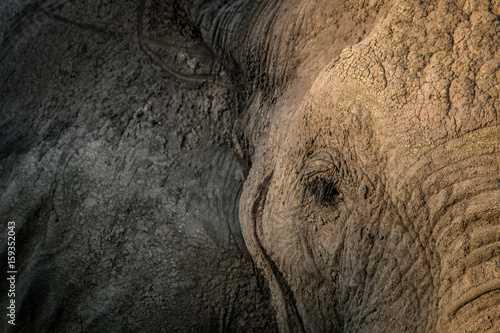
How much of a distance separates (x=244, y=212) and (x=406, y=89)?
569 millimetres

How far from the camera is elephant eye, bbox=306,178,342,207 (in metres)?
1.16

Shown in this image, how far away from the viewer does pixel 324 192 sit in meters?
1.17

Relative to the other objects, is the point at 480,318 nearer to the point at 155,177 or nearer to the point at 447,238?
the point at 447,238

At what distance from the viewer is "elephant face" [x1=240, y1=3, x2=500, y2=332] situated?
911 mm

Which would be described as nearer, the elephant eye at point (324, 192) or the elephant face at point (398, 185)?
the elephant face at point (398, 185)

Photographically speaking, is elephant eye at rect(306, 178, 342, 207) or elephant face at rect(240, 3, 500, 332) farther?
elephant eye at rect(306, 178, 342, 207)

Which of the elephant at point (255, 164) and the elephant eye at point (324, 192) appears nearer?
the elephant at point (255, 164)

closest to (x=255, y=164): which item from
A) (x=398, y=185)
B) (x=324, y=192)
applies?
(x=324, y=192)

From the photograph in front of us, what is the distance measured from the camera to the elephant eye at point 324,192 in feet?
3.81

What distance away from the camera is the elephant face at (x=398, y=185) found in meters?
0.91

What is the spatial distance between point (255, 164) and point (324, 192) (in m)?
0.29

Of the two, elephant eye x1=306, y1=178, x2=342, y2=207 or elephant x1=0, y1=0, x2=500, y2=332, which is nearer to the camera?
elephant x1=0, y1=0, x2=500, y2=332

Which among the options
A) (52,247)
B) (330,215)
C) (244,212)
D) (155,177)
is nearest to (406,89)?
(330,215)

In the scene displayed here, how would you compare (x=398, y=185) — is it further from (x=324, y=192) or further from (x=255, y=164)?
(x=255, y=164)
